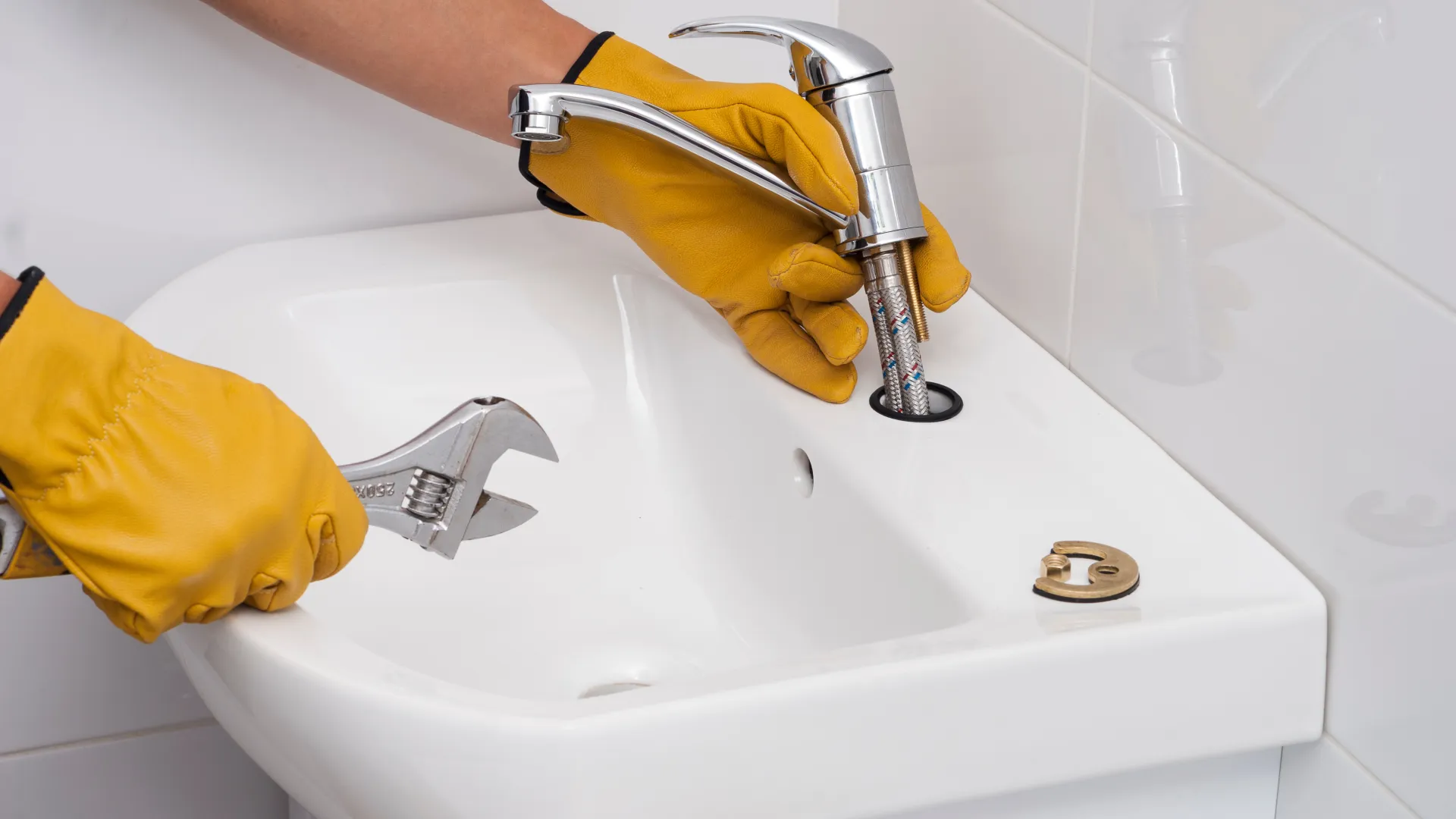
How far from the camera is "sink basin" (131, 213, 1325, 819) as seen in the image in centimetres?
49

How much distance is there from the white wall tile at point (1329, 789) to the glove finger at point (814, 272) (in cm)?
31

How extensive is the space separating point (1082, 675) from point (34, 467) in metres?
0.40

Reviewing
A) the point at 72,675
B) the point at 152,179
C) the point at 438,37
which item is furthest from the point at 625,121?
the point at 72,675

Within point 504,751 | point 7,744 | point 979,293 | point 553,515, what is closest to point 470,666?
point 553,515

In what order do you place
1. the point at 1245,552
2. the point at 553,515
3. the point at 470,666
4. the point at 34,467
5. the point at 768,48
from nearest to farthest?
the point at 34,467 < the point at 1245,552 < the point at 470,666 < the point at 553,515 < the point at 768,48

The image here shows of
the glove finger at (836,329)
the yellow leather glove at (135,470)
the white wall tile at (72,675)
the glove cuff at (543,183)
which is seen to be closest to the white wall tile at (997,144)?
the glove finger at (836,329)

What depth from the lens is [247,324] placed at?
0.82m

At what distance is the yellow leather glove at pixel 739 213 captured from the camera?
688 mm

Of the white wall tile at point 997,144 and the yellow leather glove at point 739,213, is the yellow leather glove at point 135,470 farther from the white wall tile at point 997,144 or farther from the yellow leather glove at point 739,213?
the white wall tile at point 997,144

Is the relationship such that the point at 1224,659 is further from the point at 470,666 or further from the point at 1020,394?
the point at 470,666

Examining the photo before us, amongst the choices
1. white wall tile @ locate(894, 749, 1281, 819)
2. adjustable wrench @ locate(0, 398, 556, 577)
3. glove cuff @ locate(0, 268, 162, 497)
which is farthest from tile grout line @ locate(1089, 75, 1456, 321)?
glove cuff @ locate(0, 268, 162, 497)

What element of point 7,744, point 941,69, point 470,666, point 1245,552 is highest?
point 941,69

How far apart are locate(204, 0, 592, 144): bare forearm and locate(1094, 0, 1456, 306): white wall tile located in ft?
1.21

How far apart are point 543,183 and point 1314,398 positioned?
0.48 m
